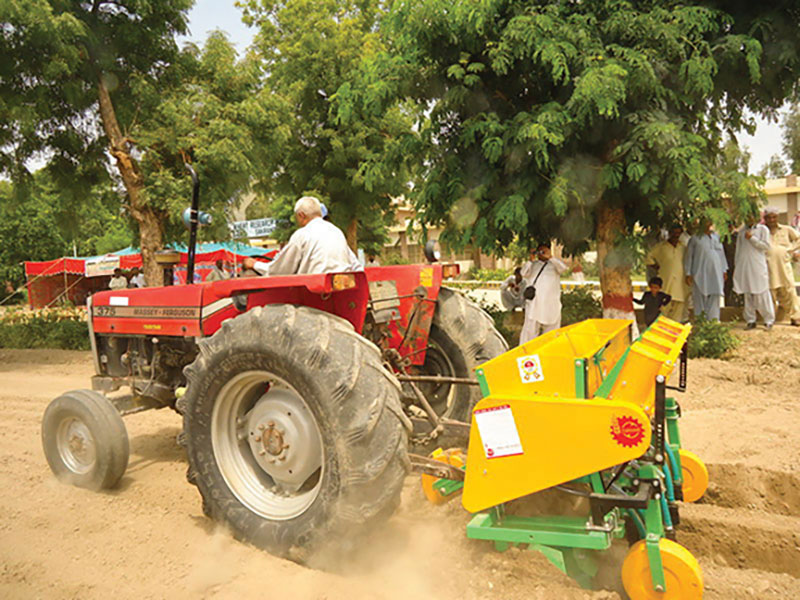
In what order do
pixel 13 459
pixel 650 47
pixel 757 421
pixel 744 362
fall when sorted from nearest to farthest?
pixel 13 459 → pixel 757 421 → pixel 650 47 → pixel 744 362

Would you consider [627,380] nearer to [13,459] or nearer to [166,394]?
[166,394]

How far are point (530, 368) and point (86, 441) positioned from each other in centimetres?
289

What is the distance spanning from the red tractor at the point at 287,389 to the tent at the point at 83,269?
11.8 metres

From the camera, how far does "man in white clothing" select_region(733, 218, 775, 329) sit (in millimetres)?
8586

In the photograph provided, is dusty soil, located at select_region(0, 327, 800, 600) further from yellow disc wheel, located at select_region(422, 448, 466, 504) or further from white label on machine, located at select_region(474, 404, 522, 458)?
white label on machine, located at select_region(474, 404, 522, 458)

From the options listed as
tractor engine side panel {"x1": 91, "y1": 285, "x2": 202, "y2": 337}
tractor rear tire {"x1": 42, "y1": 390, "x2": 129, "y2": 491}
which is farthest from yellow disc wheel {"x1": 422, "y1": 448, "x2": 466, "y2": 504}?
tractor rear tire {"x1": 42, "y1": 390, "x2": 129, "y2": 491}

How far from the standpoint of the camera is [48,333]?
11.9 metres

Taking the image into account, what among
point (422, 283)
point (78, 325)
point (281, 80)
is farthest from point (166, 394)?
point (281, 80)

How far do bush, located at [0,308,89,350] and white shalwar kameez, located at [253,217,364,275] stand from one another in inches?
368

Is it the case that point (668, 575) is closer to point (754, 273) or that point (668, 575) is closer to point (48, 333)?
point (754, 273)

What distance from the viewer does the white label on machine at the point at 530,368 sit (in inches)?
104

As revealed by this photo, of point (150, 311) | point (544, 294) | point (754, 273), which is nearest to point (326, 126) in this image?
point (544, 294)

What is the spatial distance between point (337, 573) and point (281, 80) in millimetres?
13727

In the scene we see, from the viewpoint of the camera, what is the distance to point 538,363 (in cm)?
266
